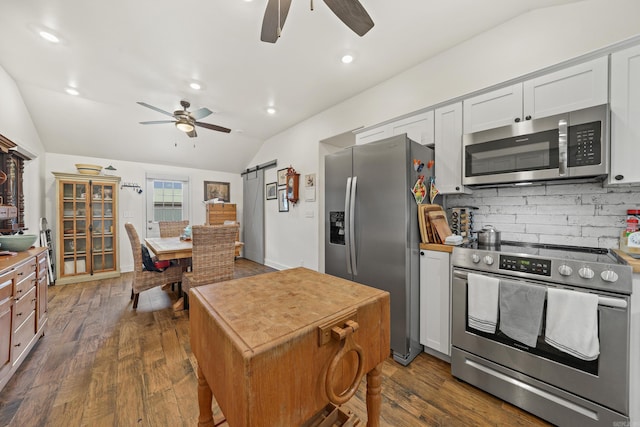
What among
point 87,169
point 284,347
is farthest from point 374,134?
point 87,169

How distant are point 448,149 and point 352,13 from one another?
1390mm

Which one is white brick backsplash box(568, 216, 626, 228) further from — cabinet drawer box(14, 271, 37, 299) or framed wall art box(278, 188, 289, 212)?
cabinet drawer box(14, 271, 37, 299)

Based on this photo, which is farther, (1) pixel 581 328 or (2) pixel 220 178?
(2) pixel 220 178

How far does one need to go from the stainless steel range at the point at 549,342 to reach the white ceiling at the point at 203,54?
199cm

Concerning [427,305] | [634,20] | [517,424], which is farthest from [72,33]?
[517,424]

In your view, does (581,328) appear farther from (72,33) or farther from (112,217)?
(112,217)

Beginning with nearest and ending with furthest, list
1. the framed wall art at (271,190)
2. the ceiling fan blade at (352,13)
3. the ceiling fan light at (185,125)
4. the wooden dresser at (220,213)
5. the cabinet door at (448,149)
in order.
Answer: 1. the ceiling fan blade at (352,13)
2. the cabinet door at (448,149)
3. the ceiling fan light at (185,125)
4. the framed wall art at (271,190)
5. the wooden dresser at (220,213)

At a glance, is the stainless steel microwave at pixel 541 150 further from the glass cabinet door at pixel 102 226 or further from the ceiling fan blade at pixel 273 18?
the glass cabinet door at pixel 102 226

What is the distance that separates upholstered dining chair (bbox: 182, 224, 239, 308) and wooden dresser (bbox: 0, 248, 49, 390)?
121cm

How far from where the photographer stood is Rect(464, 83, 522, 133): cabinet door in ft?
6.17

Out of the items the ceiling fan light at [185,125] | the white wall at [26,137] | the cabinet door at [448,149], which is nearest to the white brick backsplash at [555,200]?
the cabinet door at [448,149]

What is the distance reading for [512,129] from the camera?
179 cm

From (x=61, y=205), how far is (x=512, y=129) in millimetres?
6332

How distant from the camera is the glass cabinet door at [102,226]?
4.40 metres
